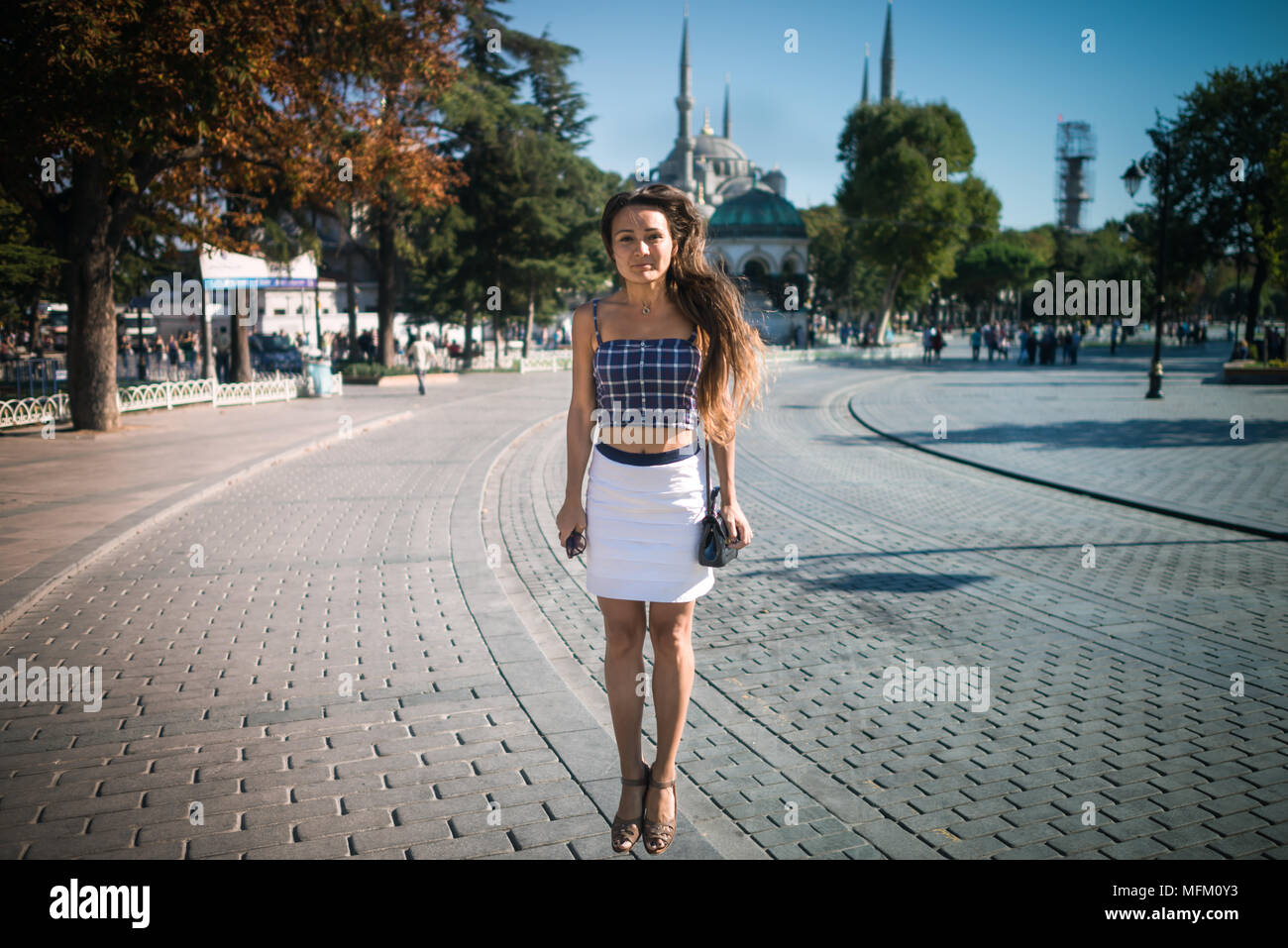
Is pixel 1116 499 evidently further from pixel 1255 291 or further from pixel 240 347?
pixel 1255 291

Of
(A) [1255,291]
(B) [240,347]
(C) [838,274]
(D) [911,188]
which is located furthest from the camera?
(C) [838,274]

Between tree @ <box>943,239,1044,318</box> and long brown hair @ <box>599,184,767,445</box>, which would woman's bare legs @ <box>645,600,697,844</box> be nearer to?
long brown hair @ <box>599,184,767,445</box>

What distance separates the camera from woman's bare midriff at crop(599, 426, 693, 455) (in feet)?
10.6

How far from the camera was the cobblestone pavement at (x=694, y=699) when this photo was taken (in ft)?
11.0

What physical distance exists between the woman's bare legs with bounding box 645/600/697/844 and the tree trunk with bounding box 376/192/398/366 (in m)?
30.8

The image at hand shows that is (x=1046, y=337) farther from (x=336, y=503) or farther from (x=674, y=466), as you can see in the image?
(x=674, y=466)

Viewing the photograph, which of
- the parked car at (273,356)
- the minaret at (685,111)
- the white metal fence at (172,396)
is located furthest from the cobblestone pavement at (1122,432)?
the minaret at (685,111)

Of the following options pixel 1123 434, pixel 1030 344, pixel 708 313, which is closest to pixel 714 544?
pixel 708 313

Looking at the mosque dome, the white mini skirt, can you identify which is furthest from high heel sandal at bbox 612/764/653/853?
the mosque dome

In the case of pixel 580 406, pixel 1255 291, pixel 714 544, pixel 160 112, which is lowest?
pixel 714 544

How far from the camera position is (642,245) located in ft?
10.6

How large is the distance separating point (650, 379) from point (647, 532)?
516 millimetres
